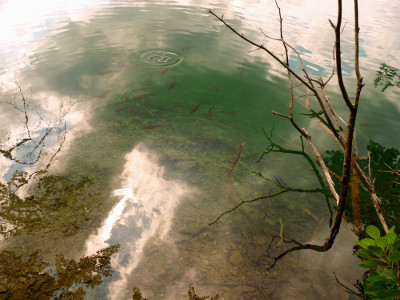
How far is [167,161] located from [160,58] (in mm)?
3686

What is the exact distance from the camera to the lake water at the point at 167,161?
202 cm

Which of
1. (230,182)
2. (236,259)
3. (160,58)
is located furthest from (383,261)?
(160,58)

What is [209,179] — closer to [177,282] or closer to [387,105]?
[177,282]

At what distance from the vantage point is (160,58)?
5.86 m

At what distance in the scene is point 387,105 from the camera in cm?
478

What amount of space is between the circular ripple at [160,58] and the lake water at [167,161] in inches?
A: 1.9

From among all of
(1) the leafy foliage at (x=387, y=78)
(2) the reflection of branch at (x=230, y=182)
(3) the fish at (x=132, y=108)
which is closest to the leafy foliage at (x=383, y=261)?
(2) the reflection of branch at (x=230, y=182)

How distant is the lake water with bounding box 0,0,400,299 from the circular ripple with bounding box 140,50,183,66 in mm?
48

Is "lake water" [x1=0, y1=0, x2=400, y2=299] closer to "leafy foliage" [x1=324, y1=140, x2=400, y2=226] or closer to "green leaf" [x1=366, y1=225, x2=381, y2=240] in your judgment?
"leafy foliage" [x1=324, y1=140, x2=400, y2=226]

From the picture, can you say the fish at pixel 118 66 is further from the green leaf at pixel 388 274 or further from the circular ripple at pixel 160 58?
the green leaf at pixel 388 274

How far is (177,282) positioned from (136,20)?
9013 mm

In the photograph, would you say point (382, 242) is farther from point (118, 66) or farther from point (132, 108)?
point (118, 66)

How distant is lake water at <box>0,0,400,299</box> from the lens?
2021 mm

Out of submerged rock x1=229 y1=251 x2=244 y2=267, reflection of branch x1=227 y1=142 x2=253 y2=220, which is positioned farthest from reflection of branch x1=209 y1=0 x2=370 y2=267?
reflection of branch x1=227 y1=142 x2=253 y2=220
